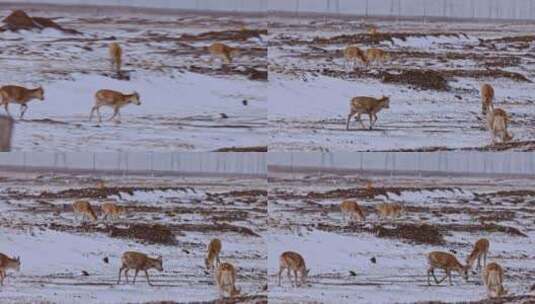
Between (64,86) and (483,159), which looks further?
(483,159)

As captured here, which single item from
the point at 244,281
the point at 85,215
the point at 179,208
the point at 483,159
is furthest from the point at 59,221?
the point at 483,159

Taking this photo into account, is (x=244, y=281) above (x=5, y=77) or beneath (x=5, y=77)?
beneath

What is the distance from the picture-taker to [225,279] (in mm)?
3020

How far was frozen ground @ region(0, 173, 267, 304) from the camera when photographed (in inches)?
116

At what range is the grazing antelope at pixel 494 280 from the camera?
10.2 ft

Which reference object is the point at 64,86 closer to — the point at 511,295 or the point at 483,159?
the point at 483,159

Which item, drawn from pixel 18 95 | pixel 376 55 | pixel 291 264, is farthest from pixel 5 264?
pixel 376 55

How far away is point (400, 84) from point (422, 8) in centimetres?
24

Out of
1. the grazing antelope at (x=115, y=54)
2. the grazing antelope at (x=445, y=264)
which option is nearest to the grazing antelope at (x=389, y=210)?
the grazing antelope at (x=445, y=264)

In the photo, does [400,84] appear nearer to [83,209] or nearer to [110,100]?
[110,100]

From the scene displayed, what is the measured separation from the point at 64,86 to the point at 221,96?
452 mm

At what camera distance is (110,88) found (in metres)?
2.94

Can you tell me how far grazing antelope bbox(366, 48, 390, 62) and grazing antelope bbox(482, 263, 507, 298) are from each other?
0.70 meters

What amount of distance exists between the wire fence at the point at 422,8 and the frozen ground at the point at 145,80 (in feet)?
0.50
